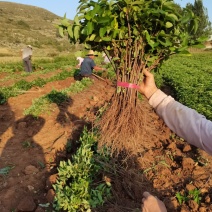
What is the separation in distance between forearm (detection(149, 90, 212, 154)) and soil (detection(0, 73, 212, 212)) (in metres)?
1.19

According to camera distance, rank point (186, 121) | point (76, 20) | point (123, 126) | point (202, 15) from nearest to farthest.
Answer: point (186, 121) → point (76, 20) → point (123, 126) → point (202, 15)

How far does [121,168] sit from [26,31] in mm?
69334

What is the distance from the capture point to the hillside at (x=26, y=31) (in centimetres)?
5397

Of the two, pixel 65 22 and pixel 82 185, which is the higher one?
pixel 65 22

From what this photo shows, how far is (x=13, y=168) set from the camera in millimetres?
4848

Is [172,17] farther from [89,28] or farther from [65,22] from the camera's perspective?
[65,22]

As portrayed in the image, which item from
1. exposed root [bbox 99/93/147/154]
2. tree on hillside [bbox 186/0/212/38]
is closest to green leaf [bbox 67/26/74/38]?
exposed root [bbox 99/93/147/154]

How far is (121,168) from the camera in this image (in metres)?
3.90

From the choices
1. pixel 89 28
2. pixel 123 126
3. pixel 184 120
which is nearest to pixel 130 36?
pixel 89 28

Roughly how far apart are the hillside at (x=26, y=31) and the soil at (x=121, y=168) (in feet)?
67.1

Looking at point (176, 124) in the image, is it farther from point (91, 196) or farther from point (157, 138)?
point (157, 138)

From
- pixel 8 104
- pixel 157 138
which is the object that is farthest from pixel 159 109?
pixel 8 104

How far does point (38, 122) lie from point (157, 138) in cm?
306

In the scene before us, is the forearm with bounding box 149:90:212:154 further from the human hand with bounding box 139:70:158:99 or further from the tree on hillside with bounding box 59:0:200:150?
the tree on hillside with bounding box 59:0:200:150
